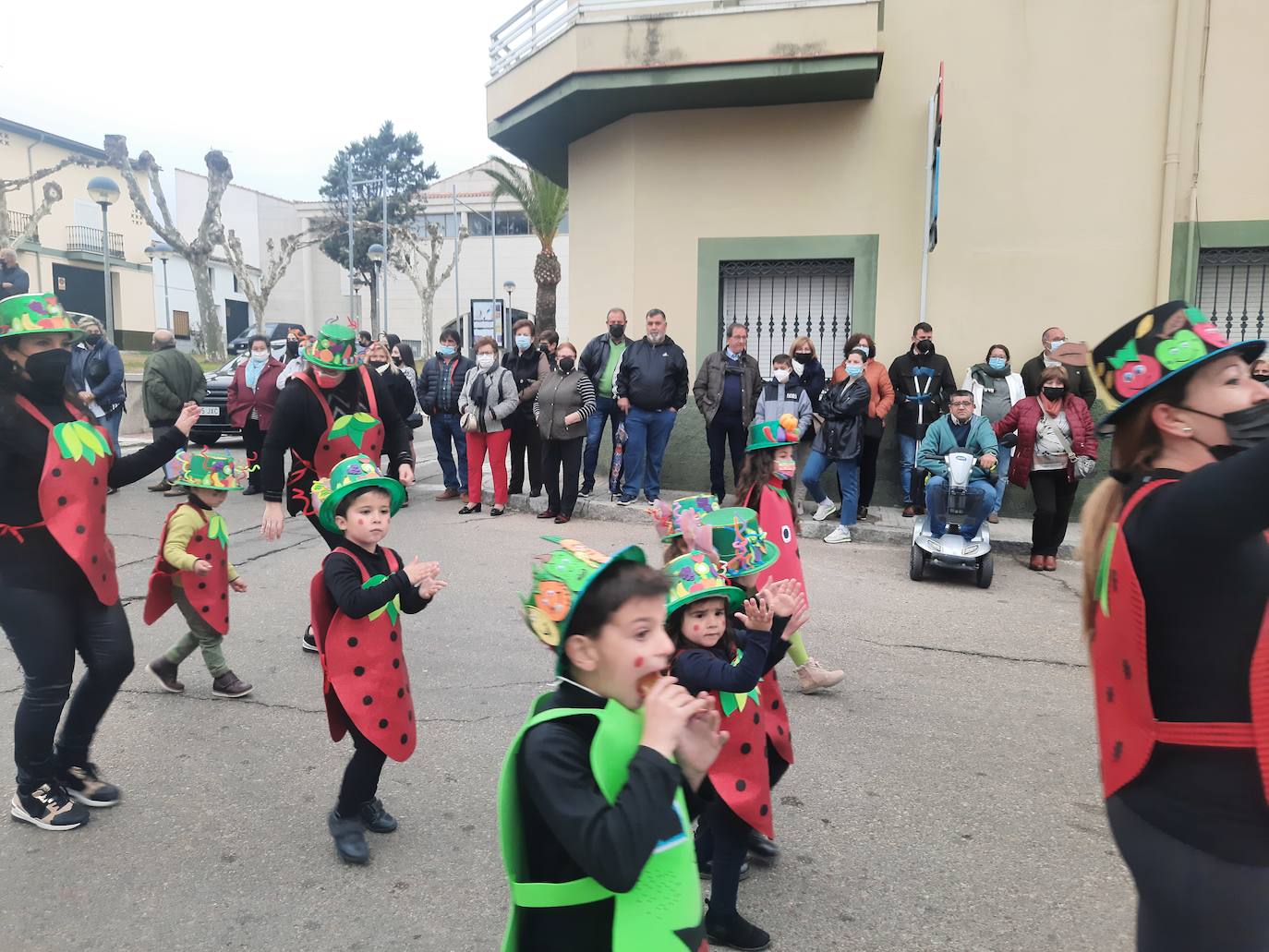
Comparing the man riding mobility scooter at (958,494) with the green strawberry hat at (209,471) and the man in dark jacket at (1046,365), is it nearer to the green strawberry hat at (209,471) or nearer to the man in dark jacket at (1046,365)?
the man in dark jacket at (1046,365)

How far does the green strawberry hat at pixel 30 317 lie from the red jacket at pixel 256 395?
24.0 ft

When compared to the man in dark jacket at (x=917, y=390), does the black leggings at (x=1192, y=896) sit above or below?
below

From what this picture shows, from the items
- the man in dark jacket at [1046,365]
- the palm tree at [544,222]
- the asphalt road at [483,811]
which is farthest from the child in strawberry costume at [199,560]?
the palm tree at [544,222]

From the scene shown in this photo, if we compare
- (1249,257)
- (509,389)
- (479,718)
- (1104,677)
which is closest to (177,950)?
(479,718)

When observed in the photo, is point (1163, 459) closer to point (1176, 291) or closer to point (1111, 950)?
point (1111, 950)

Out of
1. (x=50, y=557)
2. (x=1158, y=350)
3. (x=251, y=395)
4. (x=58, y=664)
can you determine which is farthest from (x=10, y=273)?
(x=1158, y=350)

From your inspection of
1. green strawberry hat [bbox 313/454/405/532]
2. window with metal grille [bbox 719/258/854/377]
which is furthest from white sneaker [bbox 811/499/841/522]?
green strawberry hat [bbox 313/454/405/532]

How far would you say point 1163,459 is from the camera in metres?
1.89

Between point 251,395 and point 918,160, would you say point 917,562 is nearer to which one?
point 918,160

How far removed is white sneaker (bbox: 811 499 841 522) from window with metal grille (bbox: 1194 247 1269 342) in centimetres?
456

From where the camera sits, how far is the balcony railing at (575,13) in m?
9.98

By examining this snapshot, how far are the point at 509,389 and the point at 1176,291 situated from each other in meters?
7.26

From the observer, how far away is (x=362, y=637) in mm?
3377

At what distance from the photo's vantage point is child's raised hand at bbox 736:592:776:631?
250 cm
